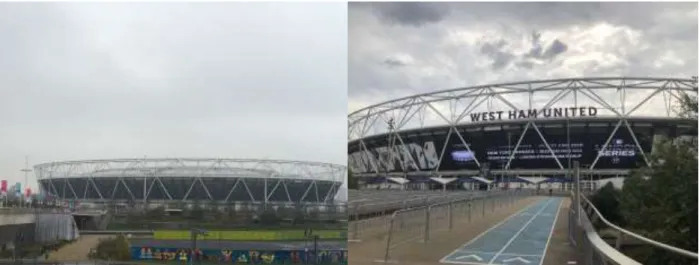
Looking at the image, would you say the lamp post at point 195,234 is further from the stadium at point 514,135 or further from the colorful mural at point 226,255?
the stadium at point 514,135

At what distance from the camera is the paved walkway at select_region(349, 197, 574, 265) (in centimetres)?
336

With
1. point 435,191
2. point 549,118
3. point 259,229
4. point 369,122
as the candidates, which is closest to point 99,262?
point 259,229

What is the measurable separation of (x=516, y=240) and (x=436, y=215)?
2.79 feet

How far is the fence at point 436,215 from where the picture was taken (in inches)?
150

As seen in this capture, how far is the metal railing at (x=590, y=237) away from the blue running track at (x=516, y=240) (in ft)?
0.65

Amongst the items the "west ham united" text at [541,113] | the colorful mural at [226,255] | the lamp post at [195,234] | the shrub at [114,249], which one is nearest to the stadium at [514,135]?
the "west ham united" text at [541,113]

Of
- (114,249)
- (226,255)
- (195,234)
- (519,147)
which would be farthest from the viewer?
(114,249)

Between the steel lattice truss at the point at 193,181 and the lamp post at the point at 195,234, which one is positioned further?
the lamp post at the point at 195,234

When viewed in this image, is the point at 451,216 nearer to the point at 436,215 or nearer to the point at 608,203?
the point at 436,215

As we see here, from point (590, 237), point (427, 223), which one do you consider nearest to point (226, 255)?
point (427, 223)

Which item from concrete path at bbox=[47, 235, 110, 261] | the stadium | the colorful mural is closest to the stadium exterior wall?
the stadium

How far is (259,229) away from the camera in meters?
5.23

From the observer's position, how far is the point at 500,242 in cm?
362

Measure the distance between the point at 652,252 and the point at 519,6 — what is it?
130 cm
